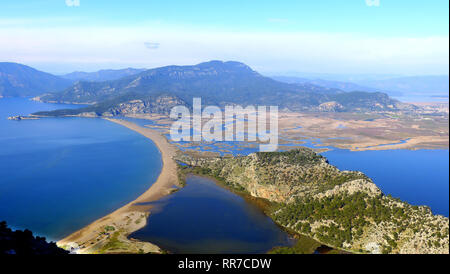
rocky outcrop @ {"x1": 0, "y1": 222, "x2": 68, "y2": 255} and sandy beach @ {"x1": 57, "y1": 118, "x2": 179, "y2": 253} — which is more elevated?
rocky outcrop @ {"x1": 0, "y1": 222, "x2": 68, "y2": 255}

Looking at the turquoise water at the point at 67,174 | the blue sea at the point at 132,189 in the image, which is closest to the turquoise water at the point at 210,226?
the blue sea at the point at 132,189

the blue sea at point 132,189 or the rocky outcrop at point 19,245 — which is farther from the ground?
the rocky outcrop at point 19,245

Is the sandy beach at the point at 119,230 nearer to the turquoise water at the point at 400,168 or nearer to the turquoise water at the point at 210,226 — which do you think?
the turquoise water at the point at 210,226

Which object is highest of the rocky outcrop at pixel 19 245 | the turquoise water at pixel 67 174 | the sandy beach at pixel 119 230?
the rocky outcrop at pixel 19 245

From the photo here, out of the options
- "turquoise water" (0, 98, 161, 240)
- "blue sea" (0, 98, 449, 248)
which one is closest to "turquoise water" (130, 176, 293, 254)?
"blue sea" (0, 98, 449, 248)

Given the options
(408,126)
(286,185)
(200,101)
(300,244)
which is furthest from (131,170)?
(200,101)

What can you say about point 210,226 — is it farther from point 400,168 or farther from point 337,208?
point 400,168

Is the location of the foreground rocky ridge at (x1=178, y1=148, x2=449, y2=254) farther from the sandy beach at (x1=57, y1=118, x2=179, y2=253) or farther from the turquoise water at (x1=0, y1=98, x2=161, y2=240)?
the turquoise water at (x1=0, y1=98, x2=161, y2=240)

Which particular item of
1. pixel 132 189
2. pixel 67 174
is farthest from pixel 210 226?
pixel 67 174
